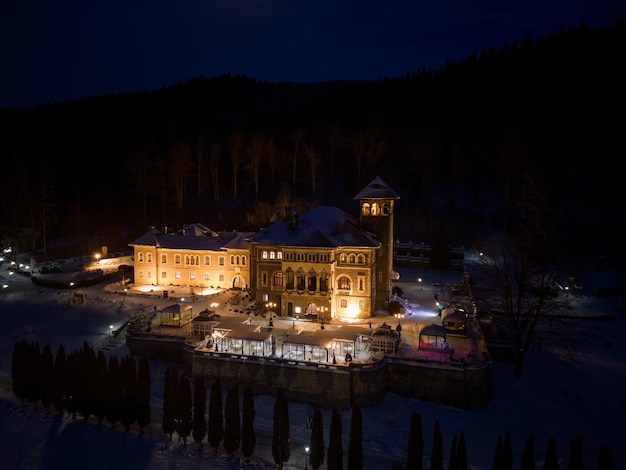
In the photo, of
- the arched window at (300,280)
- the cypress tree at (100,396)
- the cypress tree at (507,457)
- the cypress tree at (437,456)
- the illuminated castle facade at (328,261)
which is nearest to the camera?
the cypress tree at (507,457)

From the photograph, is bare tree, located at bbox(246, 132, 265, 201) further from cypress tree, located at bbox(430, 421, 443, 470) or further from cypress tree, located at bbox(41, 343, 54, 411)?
cypress tree, located at bbox(430, 421, 443, 470)

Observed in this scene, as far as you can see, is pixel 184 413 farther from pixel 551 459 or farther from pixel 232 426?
pixel 551 459

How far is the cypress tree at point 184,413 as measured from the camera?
82.3 feet

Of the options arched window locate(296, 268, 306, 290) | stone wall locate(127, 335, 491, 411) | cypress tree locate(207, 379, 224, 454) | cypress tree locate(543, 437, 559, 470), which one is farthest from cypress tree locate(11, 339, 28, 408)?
cypress tree locate(543, 437, 559, 470)

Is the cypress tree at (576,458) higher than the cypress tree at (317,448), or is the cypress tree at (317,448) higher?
the cypress tree at (576,458)

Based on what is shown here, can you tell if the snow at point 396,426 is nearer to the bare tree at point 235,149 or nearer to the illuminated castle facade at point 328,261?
the illuminated castle facade at point 328,261

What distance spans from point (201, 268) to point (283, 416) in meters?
29.9

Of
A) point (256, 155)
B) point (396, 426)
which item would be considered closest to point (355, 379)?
point (396, 426)

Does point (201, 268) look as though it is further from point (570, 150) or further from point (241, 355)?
point (570, 150)

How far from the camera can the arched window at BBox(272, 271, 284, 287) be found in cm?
4075

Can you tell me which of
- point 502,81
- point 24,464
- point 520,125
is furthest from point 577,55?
point 24,464

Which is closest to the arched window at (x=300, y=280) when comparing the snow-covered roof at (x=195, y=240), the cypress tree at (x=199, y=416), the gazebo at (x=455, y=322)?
the snow-covered roof at (x=195, y=240)

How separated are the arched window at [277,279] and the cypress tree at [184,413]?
16458 mm

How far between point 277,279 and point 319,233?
6.05 meters
